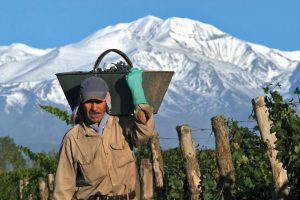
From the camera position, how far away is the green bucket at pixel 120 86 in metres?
8.80

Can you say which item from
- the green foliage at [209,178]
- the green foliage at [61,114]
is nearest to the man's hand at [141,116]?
the green foliage at [209,178]

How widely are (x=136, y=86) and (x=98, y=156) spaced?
27.3 inches

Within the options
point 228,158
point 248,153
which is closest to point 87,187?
point 228,158

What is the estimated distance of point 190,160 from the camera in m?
14.6

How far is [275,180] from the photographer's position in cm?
1079

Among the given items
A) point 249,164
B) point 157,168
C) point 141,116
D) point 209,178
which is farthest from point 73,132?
point 157,168

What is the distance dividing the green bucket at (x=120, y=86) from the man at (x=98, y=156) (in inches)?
5.0

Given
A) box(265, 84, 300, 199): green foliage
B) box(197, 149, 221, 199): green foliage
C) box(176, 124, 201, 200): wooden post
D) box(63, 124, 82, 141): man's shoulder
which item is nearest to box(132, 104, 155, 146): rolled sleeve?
box(63, 124, 82, 141): man's shoulder

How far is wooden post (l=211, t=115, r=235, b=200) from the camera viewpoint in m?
12.8

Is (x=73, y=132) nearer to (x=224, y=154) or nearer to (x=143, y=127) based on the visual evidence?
(x=143, y=127)

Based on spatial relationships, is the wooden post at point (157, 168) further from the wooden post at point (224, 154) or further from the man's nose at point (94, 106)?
the man's nose at point (94, 106)

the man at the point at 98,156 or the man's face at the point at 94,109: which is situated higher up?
the man's face at the point at 94,109

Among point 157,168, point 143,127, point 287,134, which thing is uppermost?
point 157,168

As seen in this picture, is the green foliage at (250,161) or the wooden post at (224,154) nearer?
the green foliage at (250,161)
